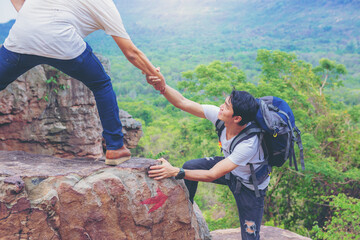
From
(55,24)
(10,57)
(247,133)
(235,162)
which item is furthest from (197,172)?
(10,57)

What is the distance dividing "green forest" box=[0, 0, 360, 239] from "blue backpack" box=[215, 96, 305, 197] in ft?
11.0

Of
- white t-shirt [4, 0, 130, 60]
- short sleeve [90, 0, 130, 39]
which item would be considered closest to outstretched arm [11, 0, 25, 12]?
white t-shirt [4, 0, 130, 60]

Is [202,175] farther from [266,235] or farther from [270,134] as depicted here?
[266,235]

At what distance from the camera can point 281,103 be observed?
2648 millimetres

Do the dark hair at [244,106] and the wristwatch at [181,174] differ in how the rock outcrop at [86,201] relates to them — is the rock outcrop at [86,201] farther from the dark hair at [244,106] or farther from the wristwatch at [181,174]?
the dark hair at [244,106]

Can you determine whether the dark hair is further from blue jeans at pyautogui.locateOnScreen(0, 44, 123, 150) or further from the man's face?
blue jeans at pyautogui.locateOnScreen(0, 44, 123, 150)

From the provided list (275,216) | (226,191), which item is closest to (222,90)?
(226,191)

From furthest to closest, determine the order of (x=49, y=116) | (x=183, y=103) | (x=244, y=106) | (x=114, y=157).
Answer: (x=49, y=116) → (x=183, y=103) → (x=114, y=157) → (x=244, y=106)

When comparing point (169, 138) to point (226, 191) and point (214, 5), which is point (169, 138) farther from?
point (214, 5)

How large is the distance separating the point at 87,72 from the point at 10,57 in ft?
1.70

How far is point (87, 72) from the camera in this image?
232cm

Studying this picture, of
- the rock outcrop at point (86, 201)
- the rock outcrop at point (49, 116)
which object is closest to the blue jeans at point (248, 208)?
the rock outcrop at point (86, 201)

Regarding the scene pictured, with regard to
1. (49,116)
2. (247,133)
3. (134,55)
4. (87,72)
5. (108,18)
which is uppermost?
(108,18)

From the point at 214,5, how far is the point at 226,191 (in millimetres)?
47690
